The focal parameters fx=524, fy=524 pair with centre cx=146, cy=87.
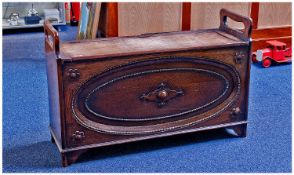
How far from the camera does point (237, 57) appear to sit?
207 centimetres

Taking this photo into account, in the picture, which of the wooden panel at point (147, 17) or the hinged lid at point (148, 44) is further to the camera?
the wooden panel at point (147, 17)

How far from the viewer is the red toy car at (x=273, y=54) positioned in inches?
129

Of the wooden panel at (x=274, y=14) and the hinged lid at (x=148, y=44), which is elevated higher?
the hinged lid at (x=148, y=44)

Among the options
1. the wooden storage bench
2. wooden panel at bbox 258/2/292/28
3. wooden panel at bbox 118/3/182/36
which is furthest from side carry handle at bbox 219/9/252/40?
wooden panel at bbox 258/2/292/28

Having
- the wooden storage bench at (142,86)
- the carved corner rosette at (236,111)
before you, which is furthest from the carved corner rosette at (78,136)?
the carved corner rosette at (236,111)

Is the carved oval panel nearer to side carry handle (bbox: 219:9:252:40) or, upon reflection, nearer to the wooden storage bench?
the wooden storage bench

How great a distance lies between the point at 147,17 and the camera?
3.30 m

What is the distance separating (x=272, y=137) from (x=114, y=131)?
2.31 feet

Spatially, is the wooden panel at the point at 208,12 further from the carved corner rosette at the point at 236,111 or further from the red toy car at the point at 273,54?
the carved corner rosette at the point at 236,111

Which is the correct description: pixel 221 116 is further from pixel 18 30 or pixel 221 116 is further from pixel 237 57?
pixel 18 30

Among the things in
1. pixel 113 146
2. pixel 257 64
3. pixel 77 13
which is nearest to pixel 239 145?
pixel 113 146

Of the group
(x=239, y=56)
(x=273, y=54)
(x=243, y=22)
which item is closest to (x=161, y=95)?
(x=239, y=56)

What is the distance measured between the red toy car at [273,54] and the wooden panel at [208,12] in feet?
1.03

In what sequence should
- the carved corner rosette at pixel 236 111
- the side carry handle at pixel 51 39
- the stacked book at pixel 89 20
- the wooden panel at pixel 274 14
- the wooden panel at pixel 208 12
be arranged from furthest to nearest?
the wooden panel at pixel 274 14 → the wooden panel at pixel 208 12 → the stacked book at pixel 89 20 → the carved corner rosette at pixel 236 111 → the side carry handle at pixel 51 39
